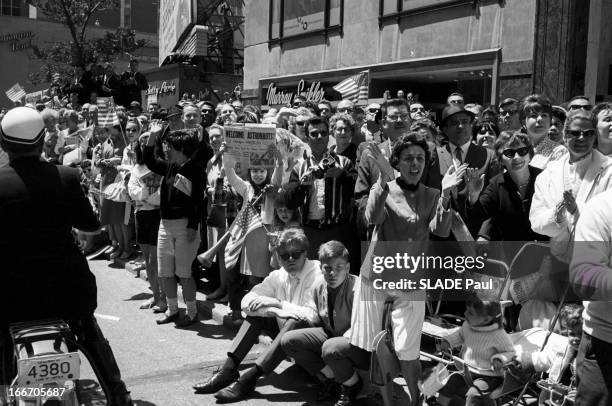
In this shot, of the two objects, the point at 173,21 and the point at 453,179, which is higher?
the point at 173,21

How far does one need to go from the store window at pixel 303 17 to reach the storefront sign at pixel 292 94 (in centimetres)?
153

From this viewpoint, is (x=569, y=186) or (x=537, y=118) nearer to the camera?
(x=569, y=186)

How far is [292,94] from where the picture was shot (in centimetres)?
1923

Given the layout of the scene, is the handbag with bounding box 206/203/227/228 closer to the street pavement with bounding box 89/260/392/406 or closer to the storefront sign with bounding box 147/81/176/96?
the street pavement with bounding box 89/260/392/406

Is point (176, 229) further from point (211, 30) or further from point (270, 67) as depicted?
point (211, 30)

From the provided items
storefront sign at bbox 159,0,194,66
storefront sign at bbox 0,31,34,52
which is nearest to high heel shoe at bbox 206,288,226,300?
storefront sign at bbox 159,0,194,66

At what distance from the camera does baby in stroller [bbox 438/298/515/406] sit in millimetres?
4027

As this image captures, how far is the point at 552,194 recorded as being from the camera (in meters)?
4.40

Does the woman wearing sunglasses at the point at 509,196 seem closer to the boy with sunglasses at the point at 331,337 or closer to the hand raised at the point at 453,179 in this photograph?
the hand raised at the point at 453,179

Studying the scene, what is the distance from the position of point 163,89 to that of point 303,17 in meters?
6.15

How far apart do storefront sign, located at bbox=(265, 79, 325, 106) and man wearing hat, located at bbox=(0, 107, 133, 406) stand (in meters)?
13.2

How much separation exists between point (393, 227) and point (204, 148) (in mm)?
3431

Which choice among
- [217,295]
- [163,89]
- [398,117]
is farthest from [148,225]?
[163,89]

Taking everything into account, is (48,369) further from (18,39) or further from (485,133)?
(18,39)
